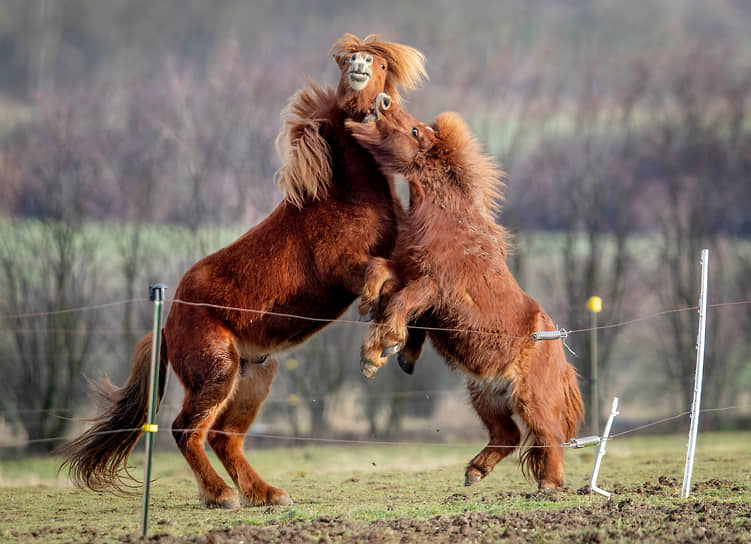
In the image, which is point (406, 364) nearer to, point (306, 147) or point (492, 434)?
point (492, 434)

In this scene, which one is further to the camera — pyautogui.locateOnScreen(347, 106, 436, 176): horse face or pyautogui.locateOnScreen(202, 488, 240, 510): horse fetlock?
pyautogui.locateOnScreen(347, 106, 436, 176): horse face

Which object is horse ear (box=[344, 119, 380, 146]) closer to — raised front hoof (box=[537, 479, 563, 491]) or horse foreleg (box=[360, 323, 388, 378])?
horse foreleg (box=[360, 323, 388, 378])

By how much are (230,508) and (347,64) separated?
10.4ft

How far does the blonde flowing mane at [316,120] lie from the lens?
17.7 ft

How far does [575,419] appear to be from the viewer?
5.64 metres

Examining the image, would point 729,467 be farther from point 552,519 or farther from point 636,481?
point 552,519

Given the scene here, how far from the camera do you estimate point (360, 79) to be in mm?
5352

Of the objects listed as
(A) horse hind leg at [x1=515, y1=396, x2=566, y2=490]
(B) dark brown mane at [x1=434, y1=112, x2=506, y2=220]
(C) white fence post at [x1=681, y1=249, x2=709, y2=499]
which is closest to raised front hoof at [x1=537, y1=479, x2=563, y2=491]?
(A) horse hind leg at [x1=515, y1=396, x2=566, y2=490]

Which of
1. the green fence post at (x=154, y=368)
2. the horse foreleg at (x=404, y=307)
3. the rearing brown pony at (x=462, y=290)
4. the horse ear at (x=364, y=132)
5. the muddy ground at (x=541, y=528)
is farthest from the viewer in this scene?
the horse ear at (x=364, y=132)

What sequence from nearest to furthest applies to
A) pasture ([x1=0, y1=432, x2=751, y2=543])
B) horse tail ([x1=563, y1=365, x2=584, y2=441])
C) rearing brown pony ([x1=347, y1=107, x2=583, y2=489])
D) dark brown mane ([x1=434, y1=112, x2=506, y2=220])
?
pasture ([x1=0, y1=432, x2=751, y2=543]) < rearing brown pony ([x1=347, y1=107, x2=583, y2=489]) < dark brown mane ([x1=434, y1=112, x2=506, y2=220]) < horse tail ([x1=563, y1=365, x2=584, y2=441])

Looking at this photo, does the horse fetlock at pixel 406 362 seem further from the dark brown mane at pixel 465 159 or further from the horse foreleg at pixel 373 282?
the dark brown mane at pixel 465 159

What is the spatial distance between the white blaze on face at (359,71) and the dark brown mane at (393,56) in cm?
19

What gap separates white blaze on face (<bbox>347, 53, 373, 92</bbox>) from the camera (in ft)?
17.5

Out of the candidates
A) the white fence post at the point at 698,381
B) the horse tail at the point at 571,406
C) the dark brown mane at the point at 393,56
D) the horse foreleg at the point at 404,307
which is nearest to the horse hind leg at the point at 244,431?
the horse foreleg at the point at 404,307
